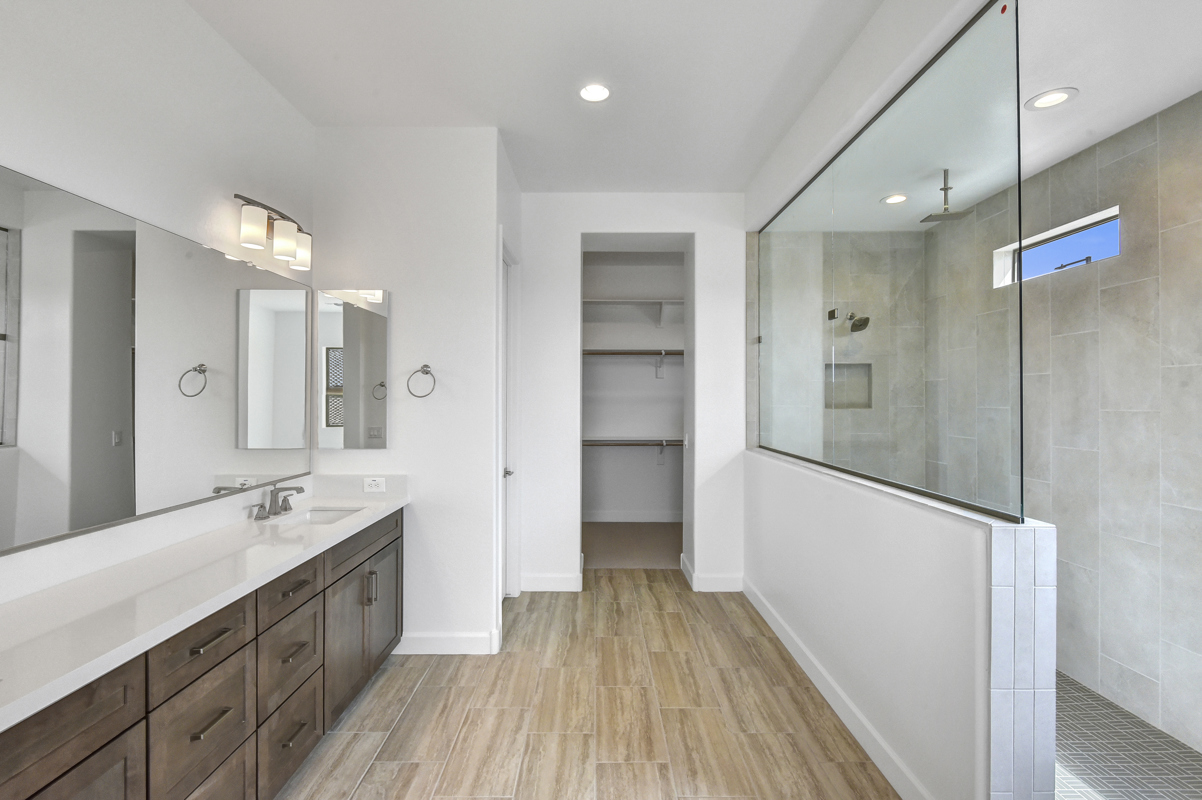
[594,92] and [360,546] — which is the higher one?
[594,92]

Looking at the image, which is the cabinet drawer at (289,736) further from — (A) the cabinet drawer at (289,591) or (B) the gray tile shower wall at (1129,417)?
(B) the gray tile shower wall at (1129,417)

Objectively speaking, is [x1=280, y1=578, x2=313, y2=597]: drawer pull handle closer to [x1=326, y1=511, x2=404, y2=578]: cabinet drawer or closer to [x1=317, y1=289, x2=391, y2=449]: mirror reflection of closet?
[x1=326, y1=511, x2=404, y2=578]: cabinet drawer

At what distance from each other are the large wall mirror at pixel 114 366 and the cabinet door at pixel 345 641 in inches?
23.7

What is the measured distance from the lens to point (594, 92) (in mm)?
2562

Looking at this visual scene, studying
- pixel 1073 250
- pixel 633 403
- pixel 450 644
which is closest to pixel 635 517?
pixel 633 403

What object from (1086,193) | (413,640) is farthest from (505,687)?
(1086,193)

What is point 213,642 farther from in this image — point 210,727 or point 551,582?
point 551,582

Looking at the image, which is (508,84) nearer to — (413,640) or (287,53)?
(287,53)

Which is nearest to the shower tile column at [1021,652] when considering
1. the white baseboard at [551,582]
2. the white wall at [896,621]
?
the white wall at [896,621]

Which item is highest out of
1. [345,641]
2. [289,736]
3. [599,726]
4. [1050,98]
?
[1050,98]

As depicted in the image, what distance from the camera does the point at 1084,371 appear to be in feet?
8.16

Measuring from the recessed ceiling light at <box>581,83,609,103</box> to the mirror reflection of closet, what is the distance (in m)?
1.36

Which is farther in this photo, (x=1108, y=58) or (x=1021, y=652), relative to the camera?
(x=1108, y=58)

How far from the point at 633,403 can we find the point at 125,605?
4.56m
